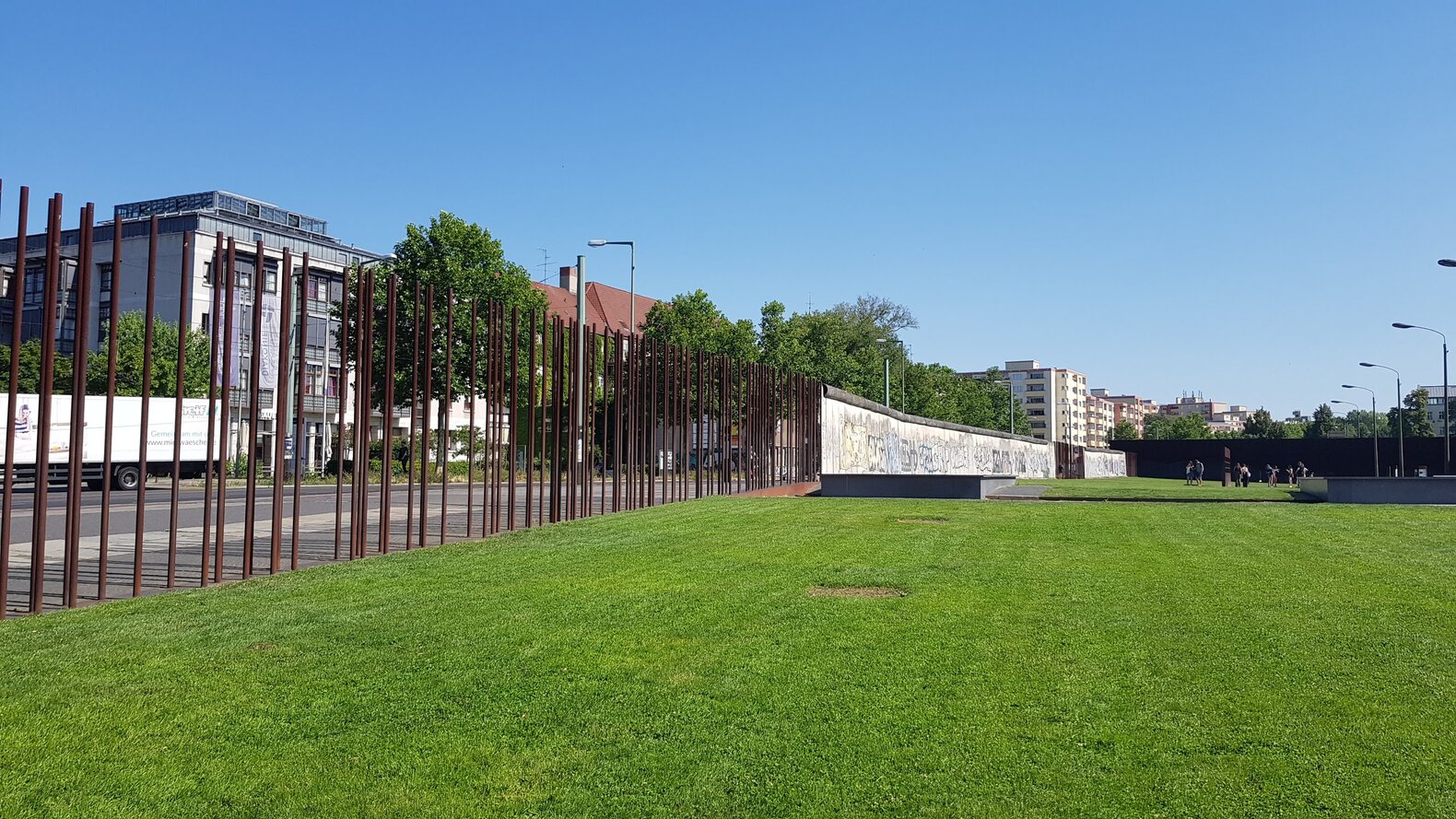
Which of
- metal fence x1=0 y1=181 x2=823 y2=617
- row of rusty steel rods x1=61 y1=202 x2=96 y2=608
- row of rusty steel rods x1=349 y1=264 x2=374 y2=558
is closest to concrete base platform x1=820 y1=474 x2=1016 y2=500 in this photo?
metal fence x1=0 y1=181 x2=823 y2=617

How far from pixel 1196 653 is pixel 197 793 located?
555 centimetres

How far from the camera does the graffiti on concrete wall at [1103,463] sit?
84625mm

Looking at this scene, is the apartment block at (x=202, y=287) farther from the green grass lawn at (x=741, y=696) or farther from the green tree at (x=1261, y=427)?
the green tree at (x=1261, y=427)

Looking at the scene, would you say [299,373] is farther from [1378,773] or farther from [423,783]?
[1378,773]

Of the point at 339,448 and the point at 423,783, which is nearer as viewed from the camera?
the point at 423,783

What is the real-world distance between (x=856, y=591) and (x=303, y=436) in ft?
33.7

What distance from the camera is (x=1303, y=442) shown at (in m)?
81.4

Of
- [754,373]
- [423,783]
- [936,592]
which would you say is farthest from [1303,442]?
[423,783]

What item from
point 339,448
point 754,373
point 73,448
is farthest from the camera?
point 754,373

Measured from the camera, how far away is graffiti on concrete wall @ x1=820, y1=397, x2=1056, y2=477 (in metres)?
32.9

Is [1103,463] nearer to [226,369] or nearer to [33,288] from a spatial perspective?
[33,288]

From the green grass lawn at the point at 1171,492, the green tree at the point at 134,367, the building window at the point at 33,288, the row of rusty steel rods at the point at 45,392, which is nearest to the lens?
the row of rusty steel rods at the point at 45,392

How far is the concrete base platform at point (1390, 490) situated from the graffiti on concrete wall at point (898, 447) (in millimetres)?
13118

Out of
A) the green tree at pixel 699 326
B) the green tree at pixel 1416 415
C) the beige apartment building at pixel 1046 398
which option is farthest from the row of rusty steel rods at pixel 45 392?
the beige apartment building at pixel 1046 398
